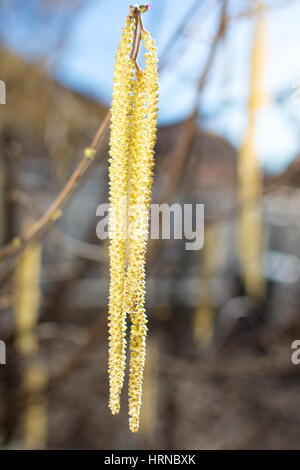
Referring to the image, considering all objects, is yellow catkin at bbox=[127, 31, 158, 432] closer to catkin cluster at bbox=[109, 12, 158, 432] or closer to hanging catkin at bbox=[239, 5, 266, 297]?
catkin cluster at bbox=[109, 12, 158, 432]

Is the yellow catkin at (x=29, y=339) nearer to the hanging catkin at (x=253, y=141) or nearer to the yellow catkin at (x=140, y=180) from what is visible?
the hanging catkin at (x=253, y=141)

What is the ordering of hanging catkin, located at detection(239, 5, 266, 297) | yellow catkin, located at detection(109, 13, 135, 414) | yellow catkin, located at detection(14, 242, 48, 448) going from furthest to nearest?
yellow catkin, located at detection(14, 242, 48, 448)
hanging catkin, located at detection(239, 5, 266, 297)
yellow catkin, located at detection(109, 13, 135, 414)

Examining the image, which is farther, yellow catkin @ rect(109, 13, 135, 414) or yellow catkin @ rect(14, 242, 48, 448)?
yellow catkin @ rect(14, 242, 48, 448)

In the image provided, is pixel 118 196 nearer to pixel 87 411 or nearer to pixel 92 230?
pixel 92 230

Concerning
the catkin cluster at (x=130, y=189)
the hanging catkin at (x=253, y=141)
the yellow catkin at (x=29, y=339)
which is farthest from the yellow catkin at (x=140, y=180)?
the yellow catkin at (x=29, y=339)

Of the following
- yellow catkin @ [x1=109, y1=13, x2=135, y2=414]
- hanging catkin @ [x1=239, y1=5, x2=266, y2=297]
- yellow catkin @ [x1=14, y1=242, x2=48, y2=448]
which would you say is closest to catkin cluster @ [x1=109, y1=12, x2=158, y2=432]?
yellow catkin @ [x1=109, y1=13, x2=135, y2=414]

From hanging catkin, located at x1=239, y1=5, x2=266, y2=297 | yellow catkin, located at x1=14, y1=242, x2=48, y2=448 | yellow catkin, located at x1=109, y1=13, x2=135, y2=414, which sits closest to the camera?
yellow catkin, located at x1=109, y1=13, x2=135, y2=414

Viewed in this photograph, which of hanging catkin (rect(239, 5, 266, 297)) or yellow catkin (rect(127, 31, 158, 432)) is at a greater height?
hanging catkin (rect(239, 5, 266, 297))

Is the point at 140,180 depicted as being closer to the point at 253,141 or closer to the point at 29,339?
the point at 253,141
